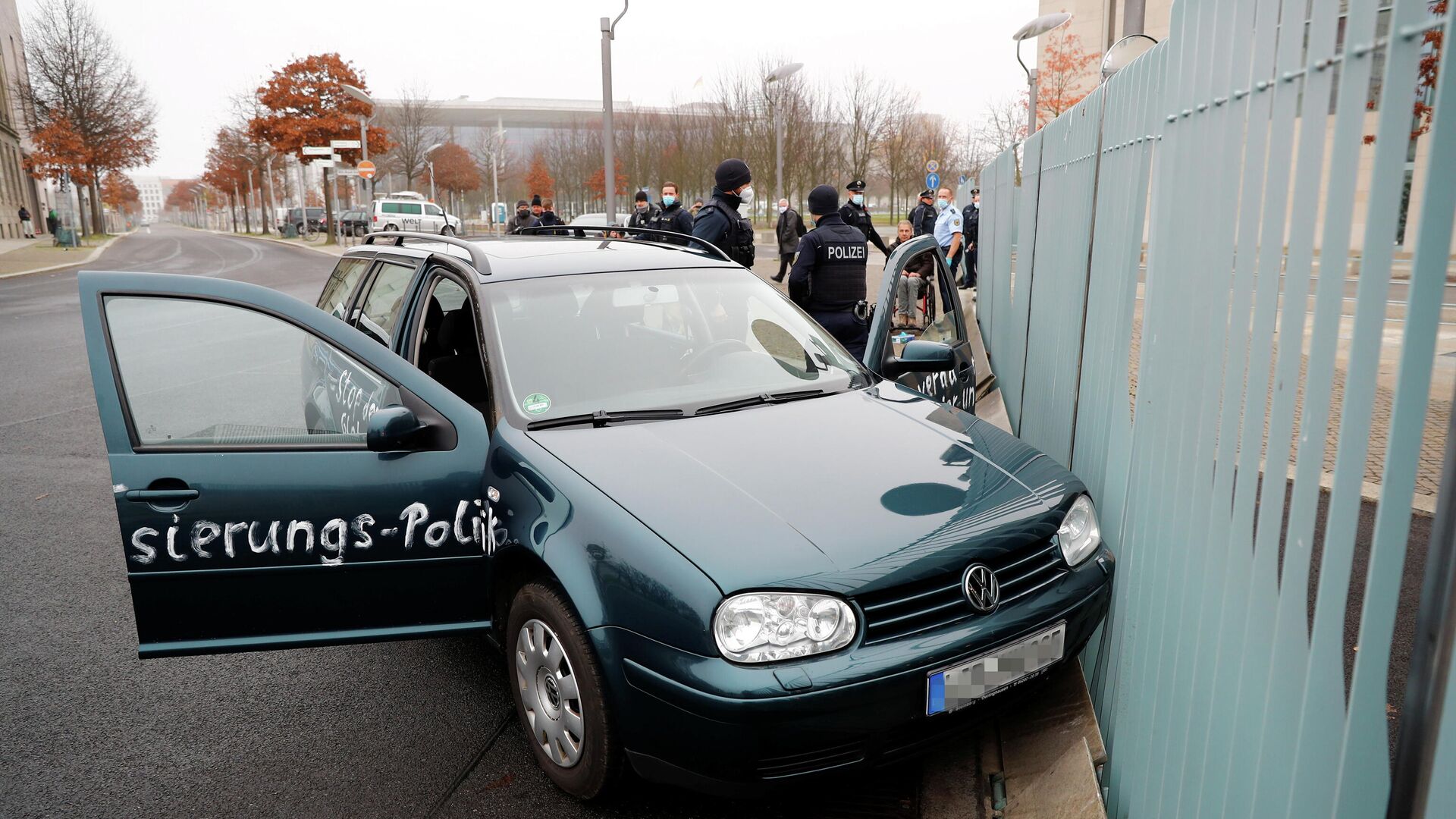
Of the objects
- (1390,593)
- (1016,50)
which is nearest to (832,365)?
(1390,593)

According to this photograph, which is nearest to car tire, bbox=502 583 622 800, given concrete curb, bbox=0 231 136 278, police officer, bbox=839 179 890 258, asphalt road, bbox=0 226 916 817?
asphalt road, bbox=0 226 916 817

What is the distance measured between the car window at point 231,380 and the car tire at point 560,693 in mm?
852

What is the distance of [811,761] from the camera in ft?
8.12

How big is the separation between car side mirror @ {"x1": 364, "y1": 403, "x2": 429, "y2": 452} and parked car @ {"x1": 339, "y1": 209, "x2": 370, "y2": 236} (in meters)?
50.0

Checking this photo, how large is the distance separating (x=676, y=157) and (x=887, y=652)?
47.6m

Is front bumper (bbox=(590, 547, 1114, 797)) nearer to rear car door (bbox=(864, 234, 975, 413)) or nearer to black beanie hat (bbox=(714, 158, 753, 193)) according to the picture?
rear car door (bbox=(864, 234, 975, 413))

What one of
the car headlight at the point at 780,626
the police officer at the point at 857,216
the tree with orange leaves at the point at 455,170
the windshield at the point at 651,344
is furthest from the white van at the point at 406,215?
the car headlight at the point at 780,626

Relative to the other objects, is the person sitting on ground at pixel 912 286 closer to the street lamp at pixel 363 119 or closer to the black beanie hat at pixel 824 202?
the black beanie hat at pixel 824 202

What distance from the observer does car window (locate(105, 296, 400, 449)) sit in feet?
10.2

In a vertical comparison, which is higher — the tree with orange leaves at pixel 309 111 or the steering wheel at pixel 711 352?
the tree with orange leaves at pixel 309 111

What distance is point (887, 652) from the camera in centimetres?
247

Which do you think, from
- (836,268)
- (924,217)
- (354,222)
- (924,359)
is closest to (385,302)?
(924,359)

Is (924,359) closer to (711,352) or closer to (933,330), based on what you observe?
(711,352)

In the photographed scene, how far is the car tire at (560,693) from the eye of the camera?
8.77 feet
